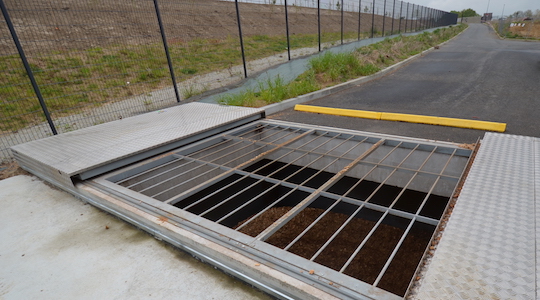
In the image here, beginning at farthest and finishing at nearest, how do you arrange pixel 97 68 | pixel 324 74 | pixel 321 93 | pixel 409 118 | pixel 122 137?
pixel 97 68 → pixel 324 74 → pixel 321 93 → pixel 409 118 → pixel 122 137

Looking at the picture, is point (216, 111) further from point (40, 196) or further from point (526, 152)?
point (526, 152)

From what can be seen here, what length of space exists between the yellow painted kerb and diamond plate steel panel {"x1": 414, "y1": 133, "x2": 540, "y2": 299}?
2.12m

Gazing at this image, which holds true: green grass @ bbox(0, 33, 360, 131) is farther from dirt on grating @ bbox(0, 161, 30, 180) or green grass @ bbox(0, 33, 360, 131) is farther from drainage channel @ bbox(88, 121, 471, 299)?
drainage channel @ bbox(88, 121, 471, 299)

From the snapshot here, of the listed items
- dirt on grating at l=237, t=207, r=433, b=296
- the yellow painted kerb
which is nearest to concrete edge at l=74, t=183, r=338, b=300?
dirt on grating at l=237, t=207, r=433, b=296

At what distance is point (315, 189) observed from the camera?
3.00 m

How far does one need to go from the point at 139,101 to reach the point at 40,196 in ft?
16.2

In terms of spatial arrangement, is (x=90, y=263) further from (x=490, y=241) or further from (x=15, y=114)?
(x=15, y=114)

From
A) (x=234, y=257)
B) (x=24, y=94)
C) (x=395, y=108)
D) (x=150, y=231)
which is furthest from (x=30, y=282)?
(x=24, y=94)

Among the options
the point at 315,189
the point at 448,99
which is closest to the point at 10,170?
the point at 315,189

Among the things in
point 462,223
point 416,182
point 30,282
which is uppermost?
point 462,223

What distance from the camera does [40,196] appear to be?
3.30 m

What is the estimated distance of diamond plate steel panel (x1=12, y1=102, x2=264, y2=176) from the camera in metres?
3.43

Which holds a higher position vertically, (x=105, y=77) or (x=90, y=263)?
(x=105, y=77)

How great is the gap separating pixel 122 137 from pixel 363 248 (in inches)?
161
